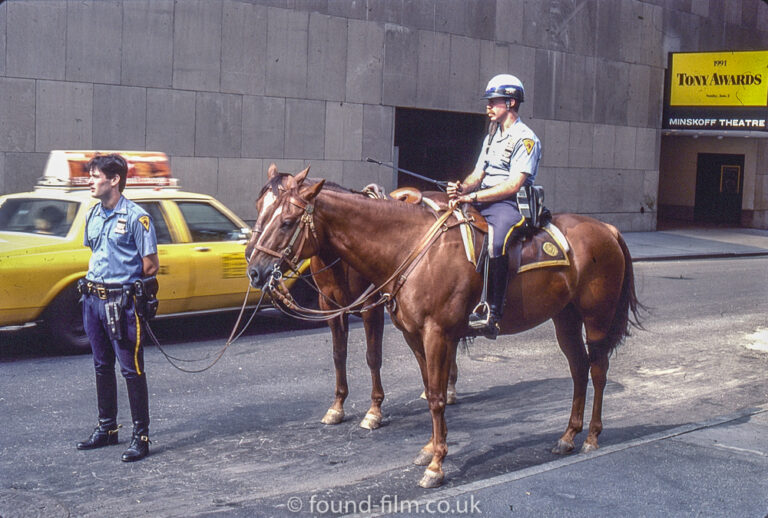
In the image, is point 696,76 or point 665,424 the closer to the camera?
point 665,424

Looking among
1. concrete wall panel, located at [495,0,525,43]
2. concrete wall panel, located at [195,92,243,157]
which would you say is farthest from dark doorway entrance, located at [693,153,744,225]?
concrete wall panel, located at [195,92,243,157]

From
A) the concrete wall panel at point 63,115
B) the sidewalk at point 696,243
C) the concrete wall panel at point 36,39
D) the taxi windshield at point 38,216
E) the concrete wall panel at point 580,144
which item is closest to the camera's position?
the taxi windshield at point 38,216

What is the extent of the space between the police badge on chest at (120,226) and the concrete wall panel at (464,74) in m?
19.1

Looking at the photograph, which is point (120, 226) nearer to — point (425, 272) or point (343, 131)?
point (425, 272)

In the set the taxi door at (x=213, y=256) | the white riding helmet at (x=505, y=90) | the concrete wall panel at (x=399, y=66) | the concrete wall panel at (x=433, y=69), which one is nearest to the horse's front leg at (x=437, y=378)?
the white riding helmet at (x=505, y=90)

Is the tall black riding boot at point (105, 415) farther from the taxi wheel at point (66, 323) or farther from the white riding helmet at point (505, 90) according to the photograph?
the white riding helmet at point (505, 90)

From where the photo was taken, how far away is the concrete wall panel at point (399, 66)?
2338 cm

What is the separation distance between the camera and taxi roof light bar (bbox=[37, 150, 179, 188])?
1089 centimetres

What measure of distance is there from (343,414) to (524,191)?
92.2 inches

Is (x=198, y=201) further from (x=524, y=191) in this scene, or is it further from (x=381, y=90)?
(x=381, y=90)

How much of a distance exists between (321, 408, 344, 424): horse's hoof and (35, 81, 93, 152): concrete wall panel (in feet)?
39.4

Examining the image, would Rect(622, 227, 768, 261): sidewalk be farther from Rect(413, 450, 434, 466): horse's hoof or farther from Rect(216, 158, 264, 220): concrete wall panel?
Rect(413, 450, 434, 466): horse's hoof

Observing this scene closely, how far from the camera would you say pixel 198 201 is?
454 inches

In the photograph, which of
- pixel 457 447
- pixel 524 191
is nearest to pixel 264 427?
pixel 457 447
